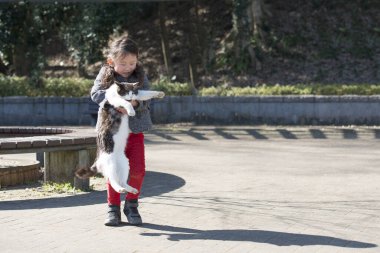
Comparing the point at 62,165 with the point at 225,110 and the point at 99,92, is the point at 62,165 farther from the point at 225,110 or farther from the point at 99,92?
the point at 225,110

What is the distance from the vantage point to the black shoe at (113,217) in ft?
23.5

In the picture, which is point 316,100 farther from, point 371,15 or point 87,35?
point 371,15

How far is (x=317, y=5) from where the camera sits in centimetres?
2628

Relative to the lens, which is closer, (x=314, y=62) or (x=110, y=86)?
(x=110, y=86)

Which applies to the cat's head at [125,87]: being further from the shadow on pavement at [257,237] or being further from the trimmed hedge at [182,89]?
A: the trimmed hedge at [182,89]

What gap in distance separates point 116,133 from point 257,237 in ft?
4.68

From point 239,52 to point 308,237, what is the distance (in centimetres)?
1719

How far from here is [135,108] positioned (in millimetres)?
7062

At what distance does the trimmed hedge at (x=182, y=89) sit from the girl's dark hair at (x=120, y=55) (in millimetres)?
11665

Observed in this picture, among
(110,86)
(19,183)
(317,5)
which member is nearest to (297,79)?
(317,5)

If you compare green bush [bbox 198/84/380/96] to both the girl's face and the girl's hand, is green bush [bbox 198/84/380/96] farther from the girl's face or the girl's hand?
the girl's hand

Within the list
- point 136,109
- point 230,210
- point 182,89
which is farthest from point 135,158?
point 182,89

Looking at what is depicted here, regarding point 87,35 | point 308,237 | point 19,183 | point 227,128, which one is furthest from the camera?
point 87,35

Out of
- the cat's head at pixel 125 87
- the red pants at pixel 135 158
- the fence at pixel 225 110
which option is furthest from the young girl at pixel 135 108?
the fence at pixel 225 110
